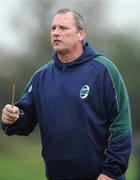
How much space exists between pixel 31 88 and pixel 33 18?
684 inches

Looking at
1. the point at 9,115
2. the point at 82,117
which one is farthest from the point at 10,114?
the point at 82,117

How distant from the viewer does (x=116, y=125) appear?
15.9 feet

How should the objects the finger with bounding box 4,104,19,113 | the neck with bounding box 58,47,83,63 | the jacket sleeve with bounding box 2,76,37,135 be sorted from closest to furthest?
the finger with bounding box 4,104,19,113 → the neck with bounding box 58,47,83,63 → the jacket sleeve with bounding box 2,76,37,135

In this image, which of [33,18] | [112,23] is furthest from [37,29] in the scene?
[112,23]

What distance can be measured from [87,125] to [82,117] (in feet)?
0.21

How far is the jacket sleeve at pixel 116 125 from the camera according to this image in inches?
189

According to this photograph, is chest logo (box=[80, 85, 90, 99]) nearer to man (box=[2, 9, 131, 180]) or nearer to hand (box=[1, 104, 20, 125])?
man (box=[2, 9, 131, 180])

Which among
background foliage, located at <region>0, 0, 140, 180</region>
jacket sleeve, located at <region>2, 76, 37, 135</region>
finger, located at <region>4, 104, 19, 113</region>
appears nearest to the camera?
finger, located at <region>4, 104, 19, 113</region>

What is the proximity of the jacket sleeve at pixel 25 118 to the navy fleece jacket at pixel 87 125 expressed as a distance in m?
0.23

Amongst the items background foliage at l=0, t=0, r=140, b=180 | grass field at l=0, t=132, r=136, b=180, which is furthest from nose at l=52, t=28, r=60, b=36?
background foliage at l=0, t=0, r=140, b=180

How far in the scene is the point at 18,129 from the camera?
5211 mm

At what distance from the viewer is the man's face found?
501cm

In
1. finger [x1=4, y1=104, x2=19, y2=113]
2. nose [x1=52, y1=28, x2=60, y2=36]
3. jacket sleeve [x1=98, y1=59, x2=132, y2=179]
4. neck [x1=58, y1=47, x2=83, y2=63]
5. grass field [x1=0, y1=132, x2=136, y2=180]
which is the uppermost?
nose [x1=52, y1=28, x2=60, y2=36]

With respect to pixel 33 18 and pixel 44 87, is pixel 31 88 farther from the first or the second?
pixel 33 18
